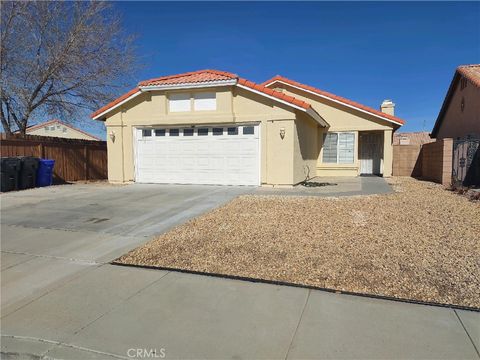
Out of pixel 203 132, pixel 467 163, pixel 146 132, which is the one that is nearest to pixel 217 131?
pixel 203 132

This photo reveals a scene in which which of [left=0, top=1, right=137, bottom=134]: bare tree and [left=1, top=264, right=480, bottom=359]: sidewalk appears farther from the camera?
[left=0, top=1, right=137, bottom=134]: bare tree

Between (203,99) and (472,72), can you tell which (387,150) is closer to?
(472,72)

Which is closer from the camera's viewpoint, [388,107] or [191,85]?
[191,85]

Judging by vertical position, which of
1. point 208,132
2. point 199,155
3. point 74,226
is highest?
point 208,132

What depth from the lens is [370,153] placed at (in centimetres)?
2005

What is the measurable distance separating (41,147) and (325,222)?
1419 cm

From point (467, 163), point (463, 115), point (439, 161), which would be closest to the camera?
point (467, 163)

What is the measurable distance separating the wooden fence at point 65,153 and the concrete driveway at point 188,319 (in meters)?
11.3

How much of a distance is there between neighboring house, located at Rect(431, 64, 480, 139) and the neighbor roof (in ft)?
25.8

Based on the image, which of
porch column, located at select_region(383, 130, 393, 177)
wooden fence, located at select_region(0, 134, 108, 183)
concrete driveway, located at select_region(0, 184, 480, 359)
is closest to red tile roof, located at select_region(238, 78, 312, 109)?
porch column, located at select_region(383, 130, 393, 177)

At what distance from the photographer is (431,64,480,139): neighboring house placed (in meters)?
16.5

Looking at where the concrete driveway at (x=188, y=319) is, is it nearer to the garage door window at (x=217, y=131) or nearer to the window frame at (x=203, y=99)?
the garage door window at (x=217, y=131)

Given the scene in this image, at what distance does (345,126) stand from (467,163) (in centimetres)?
624

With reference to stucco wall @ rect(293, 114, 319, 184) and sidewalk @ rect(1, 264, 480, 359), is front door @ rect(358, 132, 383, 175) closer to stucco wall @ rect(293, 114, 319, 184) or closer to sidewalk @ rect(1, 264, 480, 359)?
stucco wall @ rect(293, 114, 319, 184)
